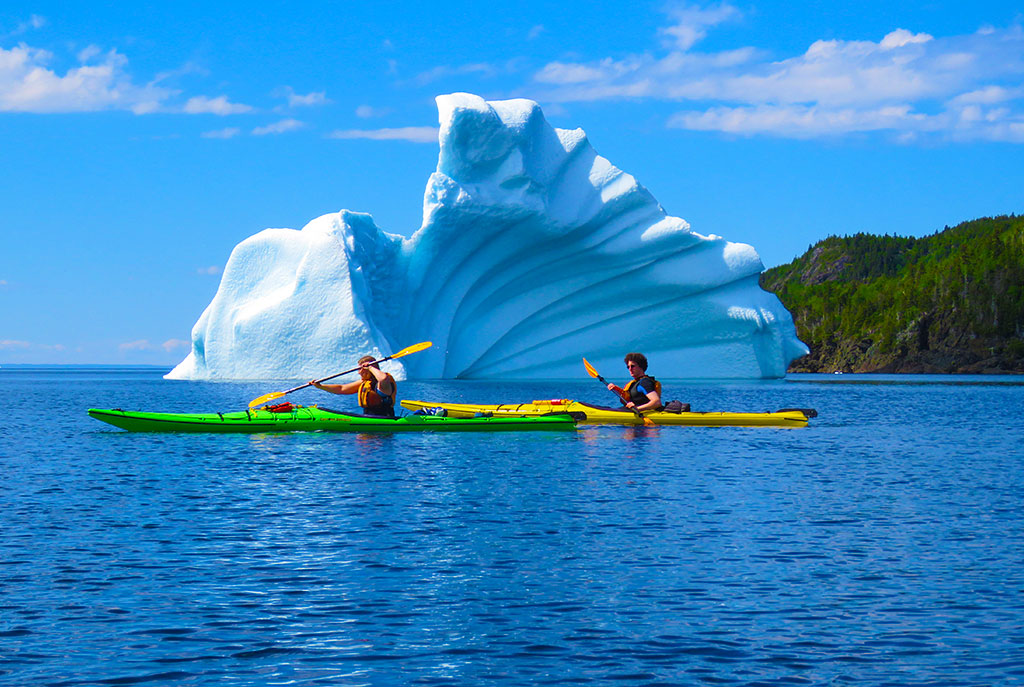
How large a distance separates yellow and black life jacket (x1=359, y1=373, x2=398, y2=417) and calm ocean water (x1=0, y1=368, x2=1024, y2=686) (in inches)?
78.2

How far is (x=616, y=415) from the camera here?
24.0 meters

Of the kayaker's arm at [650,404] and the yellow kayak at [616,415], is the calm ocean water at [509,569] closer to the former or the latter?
the yellow kayak at [616,415]

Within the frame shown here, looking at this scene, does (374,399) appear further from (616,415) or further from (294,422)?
(616,415)

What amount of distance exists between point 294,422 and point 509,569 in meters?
12.4

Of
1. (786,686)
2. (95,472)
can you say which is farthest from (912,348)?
(786,686)

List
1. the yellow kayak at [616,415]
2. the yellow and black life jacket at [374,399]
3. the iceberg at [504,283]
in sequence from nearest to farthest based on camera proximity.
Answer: the yellow and black life jacket at [374,399]
the yellow kayak at [616,415]
the iceberg at [504,283]

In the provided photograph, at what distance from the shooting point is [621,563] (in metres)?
9.70

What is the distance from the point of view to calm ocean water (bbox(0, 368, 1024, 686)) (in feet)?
22.4

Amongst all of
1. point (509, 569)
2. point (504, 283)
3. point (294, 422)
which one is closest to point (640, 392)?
point (294, 422)

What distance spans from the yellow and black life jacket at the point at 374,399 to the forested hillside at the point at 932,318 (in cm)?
7756

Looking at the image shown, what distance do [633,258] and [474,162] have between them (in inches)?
310

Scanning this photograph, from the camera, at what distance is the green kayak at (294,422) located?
2080 centimetres

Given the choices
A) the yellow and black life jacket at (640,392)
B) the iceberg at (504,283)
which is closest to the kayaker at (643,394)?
the yellow and black life jacket at (640,392)

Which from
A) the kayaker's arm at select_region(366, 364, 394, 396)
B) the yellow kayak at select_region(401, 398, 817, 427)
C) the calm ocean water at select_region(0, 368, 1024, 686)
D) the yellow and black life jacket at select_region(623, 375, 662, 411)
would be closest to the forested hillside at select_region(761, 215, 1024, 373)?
the yellow kayak at select_region(401, 398, 817, 427)
